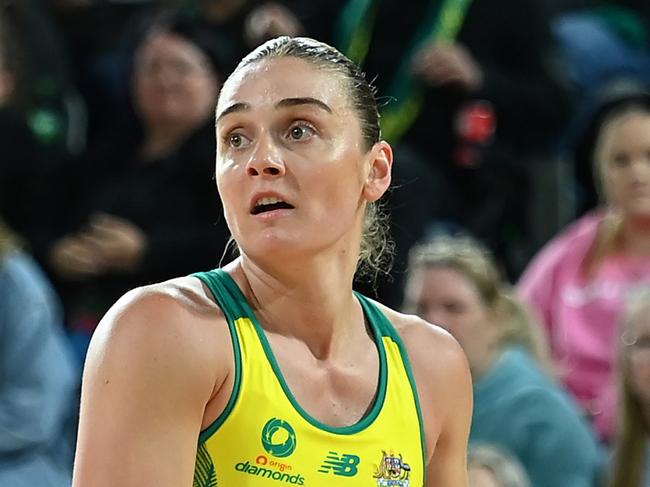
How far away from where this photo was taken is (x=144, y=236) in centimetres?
504

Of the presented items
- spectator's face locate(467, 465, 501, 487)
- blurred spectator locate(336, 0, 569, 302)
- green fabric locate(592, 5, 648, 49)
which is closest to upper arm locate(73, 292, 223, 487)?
spectator's face locate(467, 465, 501, 487)

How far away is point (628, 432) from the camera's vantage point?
385cm

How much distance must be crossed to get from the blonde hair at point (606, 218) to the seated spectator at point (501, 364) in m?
0.40

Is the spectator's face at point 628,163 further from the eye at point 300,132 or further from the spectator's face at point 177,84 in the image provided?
the eye at point 300,132

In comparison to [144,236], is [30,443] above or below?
below

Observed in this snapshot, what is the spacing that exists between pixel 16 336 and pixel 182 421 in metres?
2.51

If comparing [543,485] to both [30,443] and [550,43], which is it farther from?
[550,43]

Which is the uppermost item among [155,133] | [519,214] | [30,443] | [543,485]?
[155,133]

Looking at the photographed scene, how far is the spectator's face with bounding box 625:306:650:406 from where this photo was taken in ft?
12.5

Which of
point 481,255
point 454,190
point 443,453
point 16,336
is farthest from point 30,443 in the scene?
point 443,453

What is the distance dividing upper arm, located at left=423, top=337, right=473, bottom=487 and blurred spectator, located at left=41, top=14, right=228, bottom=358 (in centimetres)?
263

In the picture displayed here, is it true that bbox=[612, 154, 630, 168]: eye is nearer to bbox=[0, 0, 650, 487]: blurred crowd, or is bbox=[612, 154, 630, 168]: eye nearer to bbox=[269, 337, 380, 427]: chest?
bbox=[0, 0, 650, 487]: blurred crowd

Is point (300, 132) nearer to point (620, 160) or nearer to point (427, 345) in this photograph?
point (427, 345)

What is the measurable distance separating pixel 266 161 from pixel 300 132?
0.08m
